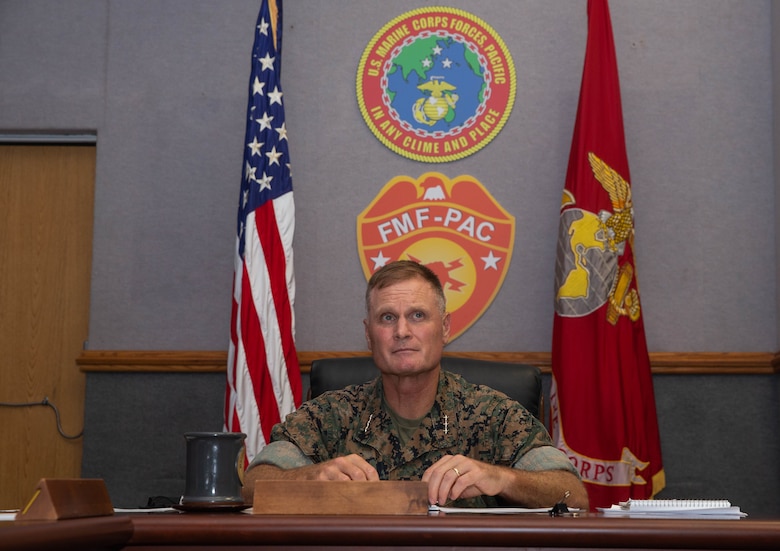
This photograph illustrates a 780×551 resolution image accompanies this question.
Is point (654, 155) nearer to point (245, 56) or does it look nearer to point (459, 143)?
point (459, 143)

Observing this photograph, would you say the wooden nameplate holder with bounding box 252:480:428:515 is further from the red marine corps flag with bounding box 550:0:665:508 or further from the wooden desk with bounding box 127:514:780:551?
the red marine corps flag with bounding box 550:0:665:508

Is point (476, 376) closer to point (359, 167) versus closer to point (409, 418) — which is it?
point (409, 418)

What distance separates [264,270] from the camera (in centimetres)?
340

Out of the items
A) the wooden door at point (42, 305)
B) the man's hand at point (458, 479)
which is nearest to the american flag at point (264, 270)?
the wooden door at point (42, 305)

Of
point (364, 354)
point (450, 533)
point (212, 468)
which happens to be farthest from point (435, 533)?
point (364, 354)

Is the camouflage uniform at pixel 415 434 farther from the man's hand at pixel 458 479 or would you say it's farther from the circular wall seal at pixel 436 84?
the circular wall seal at pixel 436 84

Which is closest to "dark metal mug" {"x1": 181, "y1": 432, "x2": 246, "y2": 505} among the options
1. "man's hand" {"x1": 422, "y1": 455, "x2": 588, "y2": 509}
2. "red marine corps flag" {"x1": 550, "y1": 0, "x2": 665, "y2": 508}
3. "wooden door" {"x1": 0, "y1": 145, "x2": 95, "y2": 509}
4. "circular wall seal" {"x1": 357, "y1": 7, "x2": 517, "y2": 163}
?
"man's hand" {"x1": 422, "y1": 455, "x2": 588, "y2": 509}

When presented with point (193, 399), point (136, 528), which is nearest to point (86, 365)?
point (193, 399)

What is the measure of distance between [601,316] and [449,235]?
680 millimetres

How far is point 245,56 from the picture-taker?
382cm

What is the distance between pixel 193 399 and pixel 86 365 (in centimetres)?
44

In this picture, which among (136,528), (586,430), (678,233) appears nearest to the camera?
(136,528)

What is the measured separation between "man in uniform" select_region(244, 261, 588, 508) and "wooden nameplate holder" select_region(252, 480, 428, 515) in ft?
2.08

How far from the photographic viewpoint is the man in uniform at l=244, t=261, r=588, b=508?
2.07 meters
